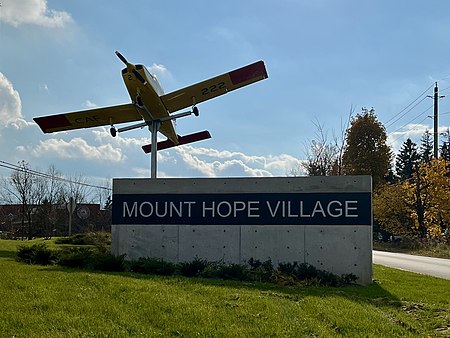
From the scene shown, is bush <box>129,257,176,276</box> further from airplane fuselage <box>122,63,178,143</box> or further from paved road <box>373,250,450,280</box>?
paved road <box>373,250,450,280</box>

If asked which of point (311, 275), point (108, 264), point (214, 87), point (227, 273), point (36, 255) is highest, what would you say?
point (214, 87)

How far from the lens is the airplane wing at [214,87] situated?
54.2 ft

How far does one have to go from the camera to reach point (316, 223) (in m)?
14.4

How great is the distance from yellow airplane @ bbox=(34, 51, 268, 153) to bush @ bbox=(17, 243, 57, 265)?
233 inches

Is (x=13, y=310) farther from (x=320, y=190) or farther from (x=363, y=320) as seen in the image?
(x=320, y=190)

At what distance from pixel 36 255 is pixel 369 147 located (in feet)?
126

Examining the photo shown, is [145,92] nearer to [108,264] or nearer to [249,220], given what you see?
[249,220]

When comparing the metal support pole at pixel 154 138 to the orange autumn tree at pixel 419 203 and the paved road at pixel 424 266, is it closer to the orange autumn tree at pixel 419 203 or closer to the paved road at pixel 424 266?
the paved road at pixel 424 266

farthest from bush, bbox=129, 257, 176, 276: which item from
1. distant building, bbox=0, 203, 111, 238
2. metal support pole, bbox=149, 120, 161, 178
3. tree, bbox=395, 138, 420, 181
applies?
tree, bbox=395, 138, 420, 181

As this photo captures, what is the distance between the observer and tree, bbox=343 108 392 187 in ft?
154

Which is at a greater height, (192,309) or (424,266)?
(192,309)

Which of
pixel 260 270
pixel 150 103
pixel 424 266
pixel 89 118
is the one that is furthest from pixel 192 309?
pixel 424 266

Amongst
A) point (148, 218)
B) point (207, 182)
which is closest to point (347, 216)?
point (207, 182)

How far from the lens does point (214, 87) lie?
56.2 feet
